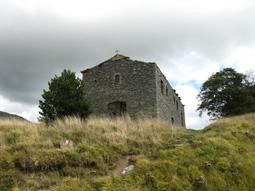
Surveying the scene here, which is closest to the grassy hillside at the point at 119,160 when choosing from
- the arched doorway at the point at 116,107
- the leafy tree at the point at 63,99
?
the leafy tree at the point at 63,99

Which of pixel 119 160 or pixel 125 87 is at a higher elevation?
pixel 125 87

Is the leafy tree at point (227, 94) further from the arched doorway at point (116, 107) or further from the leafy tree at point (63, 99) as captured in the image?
the leafy tree at point (63, 99)

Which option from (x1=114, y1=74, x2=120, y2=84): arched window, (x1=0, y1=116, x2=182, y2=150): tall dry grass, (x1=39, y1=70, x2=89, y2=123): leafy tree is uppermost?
(x1=114, y1=74, x2=120, y2=84): arched window

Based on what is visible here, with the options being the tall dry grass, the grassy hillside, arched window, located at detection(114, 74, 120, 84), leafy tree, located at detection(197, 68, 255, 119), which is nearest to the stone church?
arched window, located at detection(114, 74, 120, 84)

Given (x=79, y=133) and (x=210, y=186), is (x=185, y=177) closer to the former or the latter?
(x=210, y=186)

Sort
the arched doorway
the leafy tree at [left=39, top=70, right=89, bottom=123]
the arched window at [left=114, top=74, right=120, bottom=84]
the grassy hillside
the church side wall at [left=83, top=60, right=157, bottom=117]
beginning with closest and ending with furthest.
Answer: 1. the grassy hillside
2. the leafy tree at [left=39, top=70, right=89, bottom=123]
3. the church side wall at [left=83, top=60, right=157, bottom=117]
4. the arched doorway
5. the arched window at [left=114, top=74, right=120, bottom=84]

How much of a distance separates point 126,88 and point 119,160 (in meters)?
18.7

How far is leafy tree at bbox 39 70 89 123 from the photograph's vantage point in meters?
20.4

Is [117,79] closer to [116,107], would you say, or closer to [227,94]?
[116,107]

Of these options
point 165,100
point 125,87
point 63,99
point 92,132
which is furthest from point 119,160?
point 165,100

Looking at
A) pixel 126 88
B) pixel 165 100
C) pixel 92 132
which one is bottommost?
pixel 92 132

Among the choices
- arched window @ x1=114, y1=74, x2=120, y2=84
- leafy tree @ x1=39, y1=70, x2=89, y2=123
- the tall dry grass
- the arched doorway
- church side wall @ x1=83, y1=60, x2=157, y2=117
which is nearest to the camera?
the tall dry grass

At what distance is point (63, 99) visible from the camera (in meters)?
20.8

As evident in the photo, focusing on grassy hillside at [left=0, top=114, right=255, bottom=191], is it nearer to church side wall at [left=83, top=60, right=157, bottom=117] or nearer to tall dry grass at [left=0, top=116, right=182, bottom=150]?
tall dry grass at [left=0, top=116, right=182, bottom=150]
